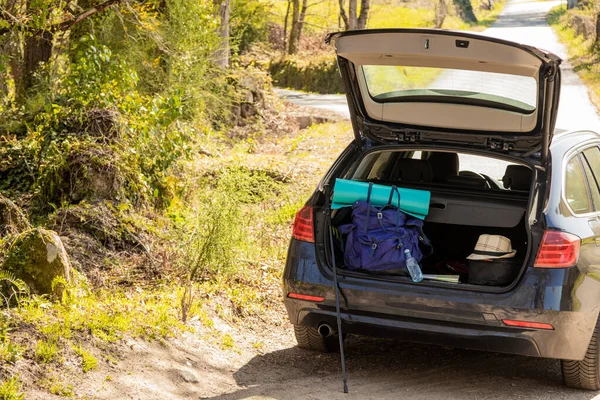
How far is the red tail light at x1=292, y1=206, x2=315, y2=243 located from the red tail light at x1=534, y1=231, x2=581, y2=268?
140 cm

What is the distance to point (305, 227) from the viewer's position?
5.68 m

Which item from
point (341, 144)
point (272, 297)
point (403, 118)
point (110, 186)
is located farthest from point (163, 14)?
point (403, 118)

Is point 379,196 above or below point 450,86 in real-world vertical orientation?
below

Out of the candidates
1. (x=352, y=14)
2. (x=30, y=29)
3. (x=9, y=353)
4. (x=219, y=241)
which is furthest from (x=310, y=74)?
(x=9, y=353)

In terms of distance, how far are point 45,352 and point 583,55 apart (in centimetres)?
3349

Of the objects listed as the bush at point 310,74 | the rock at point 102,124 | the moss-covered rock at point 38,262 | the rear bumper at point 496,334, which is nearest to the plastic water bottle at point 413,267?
the rear bumper at point 496,334

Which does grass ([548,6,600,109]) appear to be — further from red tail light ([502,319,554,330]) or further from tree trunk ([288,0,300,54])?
red tail light ([502,319,554,330])

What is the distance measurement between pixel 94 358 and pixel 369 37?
8.42 ft

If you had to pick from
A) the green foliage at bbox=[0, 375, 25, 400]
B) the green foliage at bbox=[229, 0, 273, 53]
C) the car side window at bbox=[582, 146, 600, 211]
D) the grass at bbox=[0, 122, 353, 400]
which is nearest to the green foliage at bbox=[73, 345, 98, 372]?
the grass at bbox=[0, 122, 353, 400]

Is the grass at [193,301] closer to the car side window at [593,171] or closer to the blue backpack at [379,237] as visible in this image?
the blue backpack at [379,237]

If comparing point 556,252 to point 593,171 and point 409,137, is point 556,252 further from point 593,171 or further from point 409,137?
point 409,137

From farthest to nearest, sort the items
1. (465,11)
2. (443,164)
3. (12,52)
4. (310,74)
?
(465,11) < (310,74) < (12,52) < (443,164)

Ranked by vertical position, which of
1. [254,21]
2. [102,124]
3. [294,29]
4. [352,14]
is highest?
[352,14]

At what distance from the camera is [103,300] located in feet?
22.1
